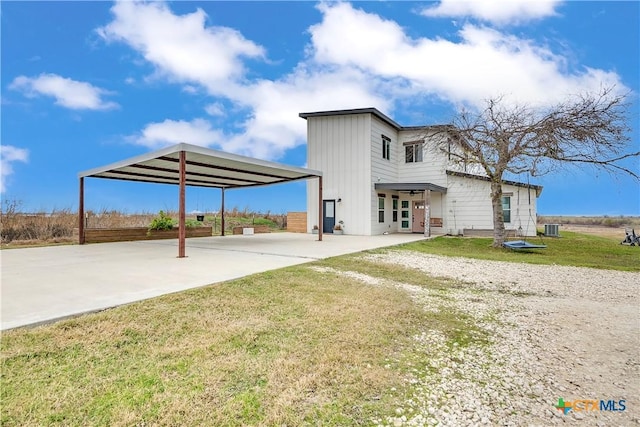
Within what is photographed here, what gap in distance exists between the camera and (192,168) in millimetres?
12016

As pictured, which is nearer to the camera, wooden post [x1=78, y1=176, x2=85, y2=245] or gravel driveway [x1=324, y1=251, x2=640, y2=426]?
gravel driveway [x1=324, y1=251, x2=640, y2=426]

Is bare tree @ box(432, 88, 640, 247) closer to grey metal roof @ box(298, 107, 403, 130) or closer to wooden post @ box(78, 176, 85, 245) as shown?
grey metal roof @ box(298, 107, 403, 130)

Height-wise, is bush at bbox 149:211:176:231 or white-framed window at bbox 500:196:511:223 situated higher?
white-framed window at bbox 500:196:511:223

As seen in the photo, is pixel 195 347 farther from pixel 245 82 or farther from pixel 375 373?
→ pixel 245 82

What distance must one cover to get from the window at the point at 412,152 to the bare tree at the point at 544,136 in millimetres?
5675

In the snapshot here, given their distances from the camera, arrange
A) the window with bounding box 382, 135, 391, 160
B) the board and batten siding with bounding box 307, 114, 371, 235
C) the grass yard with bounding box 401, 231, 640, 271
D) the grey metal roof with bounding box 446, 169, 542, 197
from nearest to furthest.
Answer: the grass yard with bounding box 401, 231, 640, 271 → the board and batten siding with bounding box 307, 114, 371, 235 → the grey metal roof with bounding box 446, 169, 542, 197 → the window with bounding box 382, 135, 391, 160

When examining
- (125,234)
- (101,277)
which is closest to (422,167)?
(125,234)

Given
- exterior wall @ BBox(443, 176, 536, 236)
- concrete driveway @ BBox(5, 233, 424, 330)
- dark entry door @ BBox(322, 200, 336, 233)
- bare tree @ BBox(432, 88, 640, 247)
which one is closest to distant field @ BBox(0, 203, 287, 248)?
concrete driveway @ BBox(5, 233, 424, 330)

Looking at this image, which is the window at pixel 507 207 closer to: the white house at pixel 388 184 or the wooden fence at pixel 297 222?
the white house at pixel 388 184

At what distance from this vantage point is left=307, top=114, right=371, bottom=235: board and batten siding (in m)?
17.0

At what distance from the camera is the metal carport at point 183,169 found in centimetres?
875

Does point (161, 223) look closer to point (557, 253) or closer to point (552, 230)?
point (557, 253)

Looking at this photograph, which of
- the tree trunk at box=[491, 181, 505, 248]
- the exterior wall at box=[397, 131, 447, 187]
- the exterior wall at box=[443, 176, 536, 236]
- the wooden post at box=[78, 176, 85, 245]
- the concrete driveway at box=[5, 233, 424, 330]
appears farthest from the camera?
the exterior wall at box=[397, 131, 447, 187]

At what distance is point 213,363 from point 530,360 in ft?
9.40
